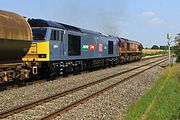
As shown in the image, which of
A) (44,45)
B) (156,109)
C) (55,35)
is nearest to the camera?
(156,109)

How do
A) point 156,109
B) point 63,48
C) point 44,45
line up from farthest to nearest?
point 63,48
point 44,45
point 156,109

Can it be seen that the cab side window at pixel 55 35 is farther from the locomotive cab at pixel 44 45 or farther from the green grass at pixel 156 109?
the green grass at pixel 156 109

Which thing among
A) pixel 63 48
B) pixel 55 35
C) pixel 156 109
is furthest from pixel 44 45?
pixel 156 109

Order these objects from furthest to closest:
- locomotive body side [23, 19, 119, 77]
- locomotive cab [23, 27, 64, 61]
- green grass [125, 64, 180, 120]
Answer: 1. locomotive body side [23, 19, 119, 77]
2. locomotive cab [23, 27, 64, 61]
3. green grass [125, 64, 180, 120]

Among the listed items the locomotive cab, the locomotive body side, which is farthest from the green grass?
the locomotive body side

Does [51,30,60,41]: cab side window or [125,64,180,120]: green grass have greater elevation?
[51,30,60,41]: cab side window

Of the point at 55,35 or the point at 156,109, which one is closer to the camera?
the point at 156,109

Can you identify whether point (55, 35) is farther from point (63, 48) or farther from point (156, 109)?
point (156, 109)

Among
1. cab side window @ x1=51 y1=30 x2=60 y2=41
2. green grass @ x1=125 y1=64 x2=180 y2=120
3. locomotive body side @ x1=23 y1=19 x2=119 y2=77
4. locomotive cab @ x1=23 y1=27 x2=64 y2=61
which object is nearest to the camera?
green grass @ x1=125 y1=64 x2=180 y2=120

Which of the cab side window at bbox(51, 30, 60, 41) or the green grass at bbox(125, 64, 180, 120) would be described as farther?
the cab side window at bbox(51, 30, 60, 41)

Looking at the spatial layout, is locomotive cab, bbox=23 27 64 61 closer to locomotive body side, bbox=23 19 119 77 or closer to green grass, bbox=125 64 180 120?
locomotive body side, bbox=23 19 119 77

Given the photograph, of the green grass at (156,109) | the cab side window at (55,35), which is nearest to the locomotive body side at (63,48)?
the cab side window at (55,35)

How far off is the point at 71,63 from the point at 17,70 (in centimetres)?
760

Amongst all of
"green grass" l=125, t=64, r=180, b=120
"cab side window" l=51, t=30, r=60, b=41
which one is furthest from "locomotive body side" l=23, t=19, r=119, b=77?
"green grass" l=125, t=64, r=180, b=120
